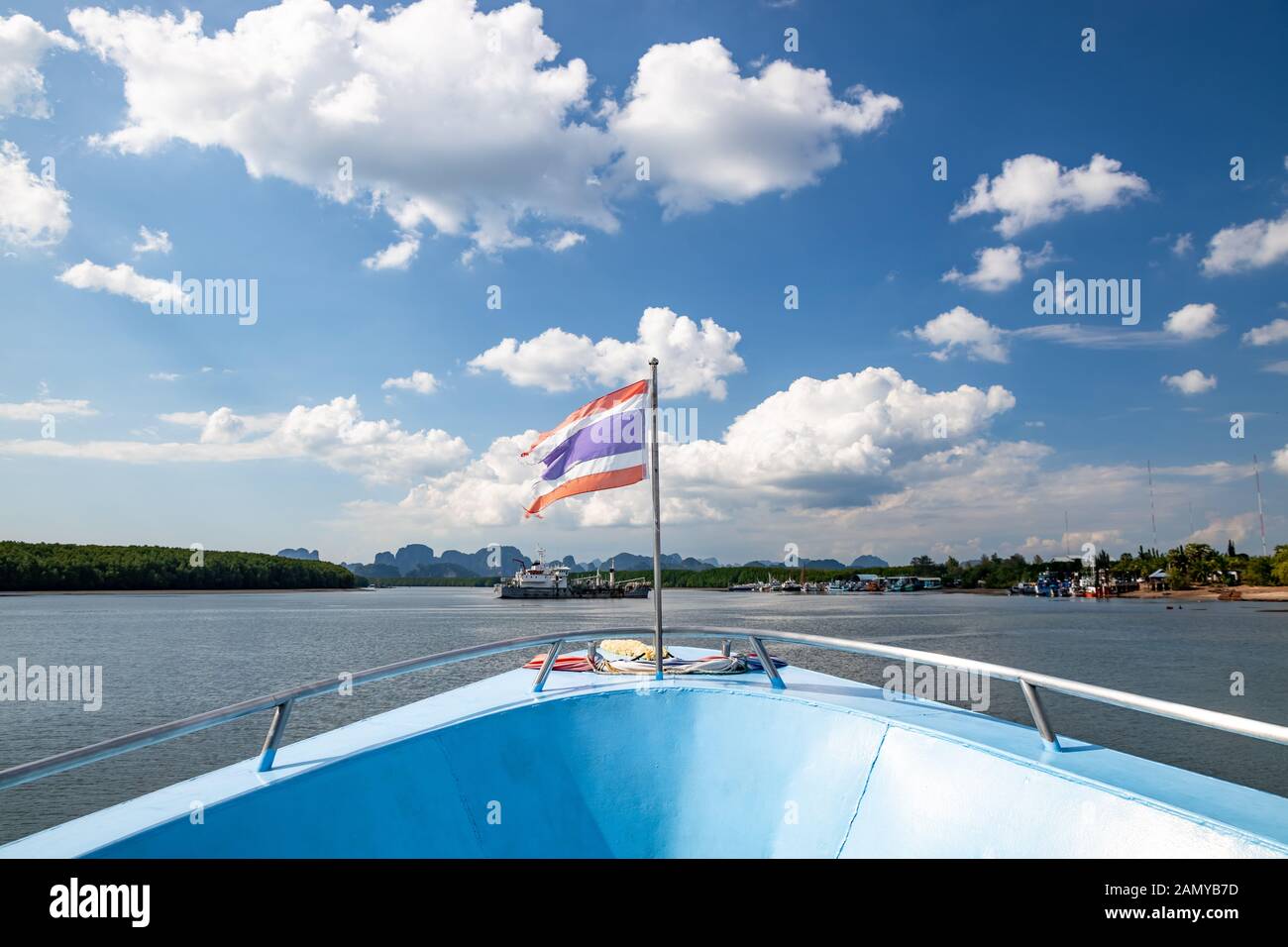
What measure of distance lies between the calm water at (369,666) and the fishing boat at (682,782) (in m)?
11.7

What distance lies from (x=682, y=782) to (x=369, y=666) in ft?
111

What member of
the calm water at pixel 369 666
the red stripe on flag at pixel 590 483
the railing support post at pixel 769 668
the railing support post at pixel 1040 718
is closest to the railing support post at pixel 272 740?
the railing support post at pixel 769 668

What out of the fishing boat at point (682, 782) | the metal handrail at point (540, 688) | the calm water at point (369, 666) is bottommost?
the calm water at point (369, 666)

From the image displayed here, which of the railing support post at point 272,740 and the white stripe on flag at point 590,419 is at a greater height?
the white stripe on flag at point 590,419

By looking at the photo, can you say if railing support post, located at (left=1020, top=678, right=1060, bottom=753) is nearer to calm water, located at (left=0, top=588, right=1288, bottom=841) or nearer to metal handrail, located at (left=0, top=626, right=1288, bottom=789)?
metal handrail, located at (left=0, top=626, right=1288, bottom=789)

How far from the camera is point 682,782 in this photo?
5.07 metres

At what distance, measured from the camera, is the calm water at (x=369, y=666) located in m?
16.2

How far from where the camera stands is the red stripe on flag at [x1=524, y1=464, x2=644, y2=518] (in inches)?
269
